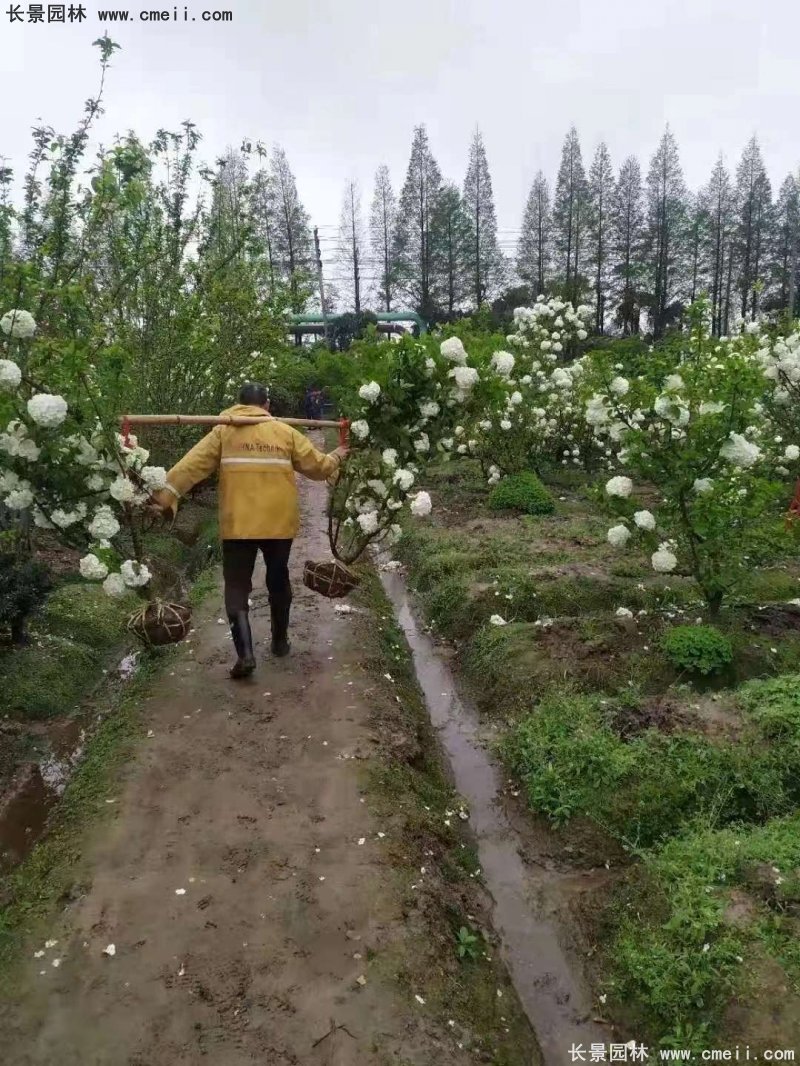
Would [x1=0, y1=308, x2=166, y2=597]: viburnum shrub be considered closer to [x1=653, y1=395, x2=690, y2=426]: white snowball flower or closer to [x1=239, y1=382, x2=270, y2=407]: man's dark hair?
[x1=239, y1=382, x2=270, y2=407]: man's dark hair

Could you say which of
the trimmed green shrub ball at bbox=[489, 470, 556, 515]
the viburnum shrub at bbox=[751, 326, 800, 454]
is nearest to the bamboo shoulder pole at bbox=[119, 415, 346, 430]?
the viburnum shrub at bbox=[751, 326, 800, 454]

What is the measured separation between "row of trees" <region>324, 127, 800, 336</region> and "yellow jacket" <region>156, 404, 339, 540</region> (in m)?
36.3

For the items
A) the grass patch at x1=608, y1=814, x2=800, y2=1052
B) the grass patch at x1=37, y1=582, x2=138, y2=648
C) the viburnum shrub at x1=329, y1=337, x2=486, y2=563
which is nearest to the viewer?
the grass patch at x1=608, y1=814, x2=800, y2=1052

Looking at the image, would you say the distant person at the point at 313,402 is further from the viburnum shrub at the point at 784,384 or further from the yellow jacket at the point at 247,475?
the yellow jacket at the point at 247,475

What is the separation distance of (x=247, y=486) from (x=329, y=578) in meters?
0.89

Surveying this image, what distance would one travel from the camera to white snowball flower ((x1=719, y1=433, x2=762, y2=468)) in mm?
4910

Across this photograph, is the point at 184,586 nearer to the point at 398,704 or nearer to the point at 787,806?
the point at 398,704

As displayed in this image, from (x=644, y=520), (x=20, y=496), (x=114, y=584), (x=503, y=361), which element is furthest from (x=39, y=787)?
(x=644, y=520)

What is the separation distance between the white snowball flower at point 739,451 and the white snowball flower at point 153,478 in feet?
11.7

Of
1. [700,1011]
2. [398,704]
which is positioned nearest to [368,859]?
[700,1011]

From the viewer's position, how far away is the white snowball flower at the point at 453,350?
207 inches

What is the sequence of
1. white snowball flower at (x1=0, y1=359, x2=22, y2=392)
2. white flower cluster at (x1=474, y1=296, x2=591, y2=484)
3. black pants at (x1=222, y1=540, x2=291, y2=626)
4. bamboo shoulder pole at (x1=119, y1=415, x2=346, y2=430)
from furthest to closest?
1. white flower cluster at (x1=474, y1=296, x2=591, y2=484)
2. black pants at (x1=222, y1=540, x2=291, y2=626)
3. bamboo shoulder pole at (x1=119, y1=415, x2=346, y2=430)
4. white snowball flower at (x1=0, y1=359, x2=22, y2=392)

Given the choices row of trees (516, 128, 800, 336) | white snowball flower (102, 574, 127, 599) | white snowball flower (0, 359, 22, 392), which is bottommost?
white snowball flower (102, 574, 127, 599)

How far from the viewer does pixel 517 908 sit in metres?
3.54
